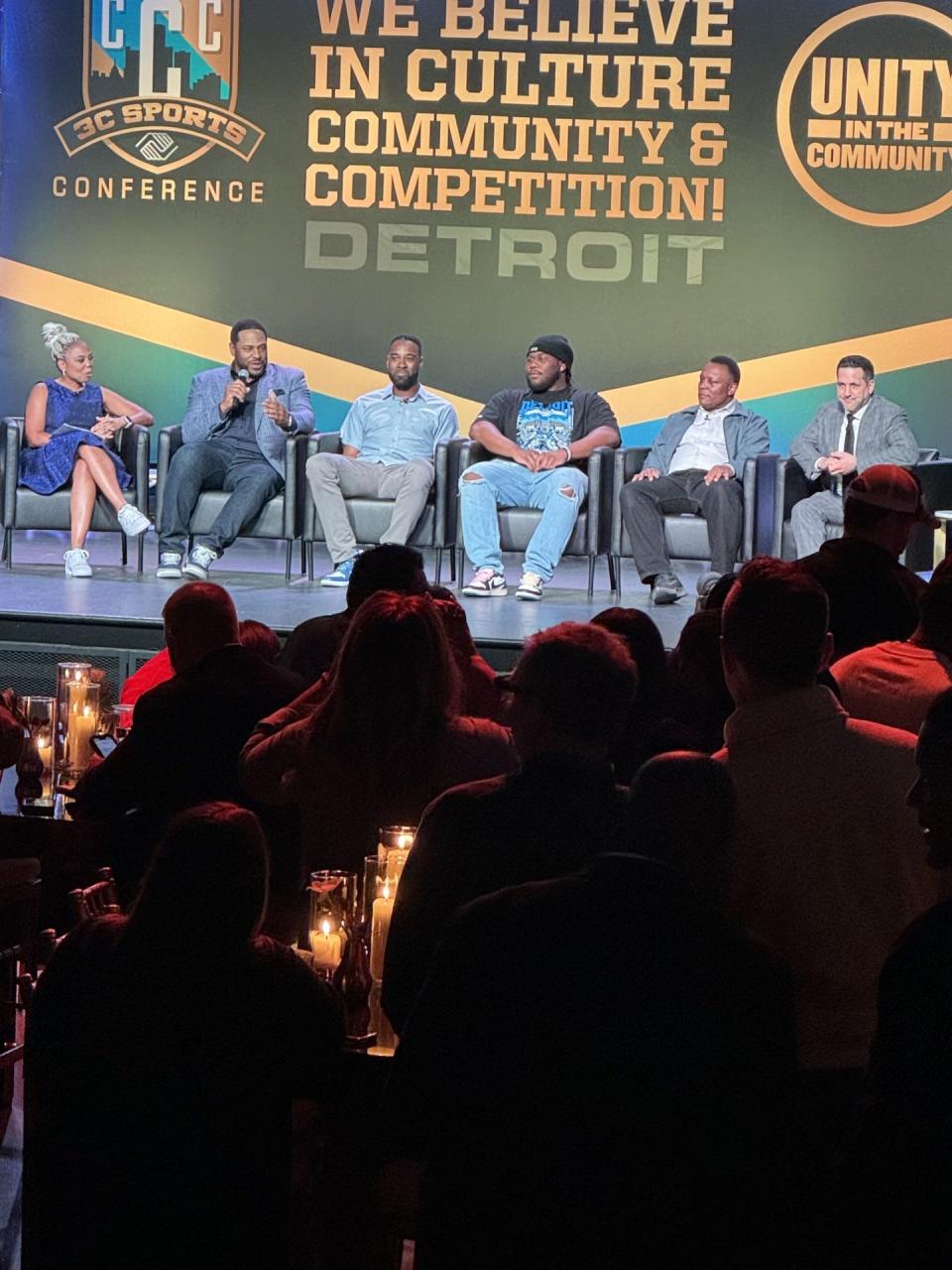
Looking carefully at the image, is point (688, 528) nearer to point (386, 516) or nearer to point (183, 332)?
point (386, 516)

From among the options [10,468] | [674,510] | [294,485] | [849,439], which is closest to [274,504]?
[294,485]

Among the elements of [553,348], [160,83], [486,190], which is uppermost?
[160,83]

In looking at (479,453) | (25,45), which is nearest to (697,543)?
(479,453)

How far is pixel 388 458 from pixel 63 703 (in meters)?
4.19

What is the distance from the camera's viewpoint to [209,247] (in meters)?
8.59

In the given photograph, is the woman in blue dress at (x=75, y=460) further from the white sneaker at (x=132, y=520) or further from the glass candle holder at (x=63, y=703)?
the glass candle holder at (x=63, y=703)

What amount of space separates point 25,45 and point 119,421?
2.49 metres

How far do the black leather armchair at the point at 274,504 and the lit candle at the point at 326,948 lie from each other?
16.6ft

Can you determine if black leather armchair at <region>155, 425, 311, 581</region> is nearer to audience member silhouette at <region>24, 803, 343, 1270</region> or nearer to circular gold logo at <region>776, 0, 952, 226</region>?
circular gold logo at <region>776, 0, 952, 226</region>

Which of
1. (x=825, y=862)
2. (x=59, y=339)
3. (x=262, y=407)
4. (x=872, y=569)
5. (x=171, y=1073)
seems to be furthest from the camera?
(x=59, y=339)

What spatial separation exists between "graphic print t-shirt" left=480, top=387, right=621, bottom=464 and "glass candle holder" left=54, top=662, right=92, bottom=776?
13.7 ft

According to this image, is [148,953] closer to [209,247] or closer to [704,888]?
[704,888]

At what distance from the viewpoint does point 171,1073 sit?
1741 mm

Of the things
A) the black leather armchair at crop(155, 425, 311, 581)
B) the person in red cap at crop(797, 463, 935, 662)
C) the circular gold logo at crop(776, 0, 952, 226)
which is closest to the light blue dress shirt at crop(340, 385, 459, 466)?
the black leather armchair at crop(155, 425, 311, 581)
